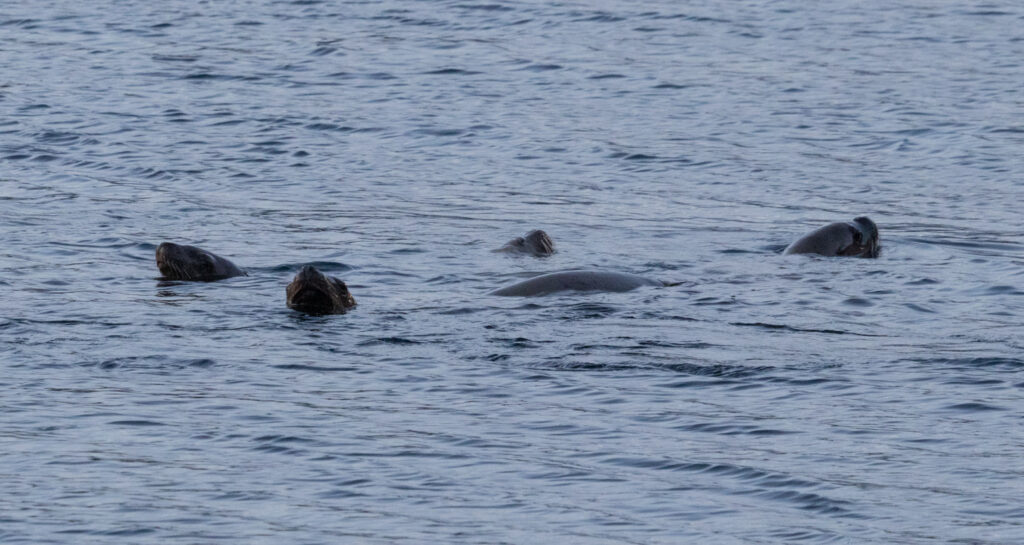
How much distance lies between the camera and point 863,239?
50.0 feet

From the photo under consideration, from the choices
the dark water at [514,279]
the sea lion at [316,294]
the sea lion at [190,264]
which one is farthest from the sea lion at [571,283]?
the sea lion at [190,264]

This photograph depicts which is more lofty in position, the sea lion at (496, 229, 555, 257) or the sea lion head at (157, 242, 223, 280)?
the sea lion head at (157, 242, 223, 280)

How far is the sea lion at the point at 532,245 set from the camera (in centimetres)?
1548

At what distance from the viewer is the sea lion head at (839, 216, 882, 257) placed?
597 inches

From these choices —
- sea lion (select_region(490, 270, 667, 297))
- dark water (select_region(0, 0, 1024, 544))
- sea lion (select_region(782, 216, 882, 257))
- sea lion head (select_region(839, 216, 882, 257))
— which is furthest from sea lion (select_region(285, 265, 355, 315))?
sea lion head (select_region(839, 216, 882, 257))

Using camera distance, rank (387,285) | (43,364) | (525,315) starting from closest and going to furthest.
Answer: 1. (43,364)
2. (525,315)
3. (387,285)

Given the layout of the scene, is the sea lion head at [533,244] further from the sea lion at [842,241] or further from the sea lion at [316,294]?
the sea lion at [316,294]

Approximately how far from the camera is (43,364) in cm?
1115

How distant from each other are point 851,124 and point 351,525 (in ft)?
49.7

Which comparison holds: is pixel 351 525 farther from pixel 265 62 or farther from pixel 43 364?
pixel 265 62

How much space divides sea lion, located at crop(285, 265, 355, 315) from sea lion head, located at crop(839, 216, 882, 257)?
15.0 feet

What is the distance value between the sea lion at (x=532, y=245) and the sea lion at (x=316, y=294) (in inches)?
114

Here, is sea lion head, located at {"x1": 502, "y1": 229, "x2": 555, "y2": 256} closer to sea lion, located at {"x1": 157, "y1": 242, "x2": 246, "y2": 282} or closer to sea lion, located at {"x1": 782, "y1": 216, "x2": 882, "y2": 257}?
sea lion, located at {"x1": 782, "y1": 216, "x2": 882, "y2": 257}

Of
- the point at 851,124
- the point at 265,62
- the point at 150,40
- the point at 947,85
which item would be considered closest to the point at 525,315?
the point at 851,124
